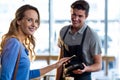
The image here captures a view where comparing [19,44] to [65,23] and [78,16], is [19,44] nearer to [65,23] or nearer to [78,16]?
[78,16]

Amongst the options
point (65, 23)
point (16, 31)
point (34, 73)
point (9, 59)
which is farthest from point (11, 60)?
point (65, 23)

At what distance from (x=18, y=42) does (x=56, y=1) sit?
3.70 meters

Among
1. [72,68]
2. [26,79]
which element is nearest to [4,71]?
[26,79]

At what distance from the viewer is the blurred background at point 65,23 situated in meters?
5.17

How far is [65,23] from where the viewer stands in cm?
536

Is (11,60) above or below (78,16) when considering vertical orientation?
below

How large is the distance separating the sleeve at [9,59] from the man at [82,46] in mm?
764

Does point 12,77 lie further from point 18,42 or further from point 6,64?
point 18,42

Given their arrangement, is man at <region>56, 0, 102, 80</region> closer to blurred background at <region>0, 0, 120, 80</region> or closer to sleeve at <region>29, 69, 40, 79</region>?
sleeve at <region>29, 69, 40, 79</region>

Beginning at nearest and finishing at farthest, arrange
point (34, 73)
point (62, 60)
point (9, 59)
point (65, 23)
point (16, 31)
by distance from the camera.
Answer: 1. point (9, 59)
2. point (16, 31)
3. point (34, 73)
4. point (62, 60)
5. point (65, 23)

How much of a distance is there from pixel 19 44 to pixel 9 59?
0.37 feet

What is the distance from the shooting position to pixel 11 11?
5426mm

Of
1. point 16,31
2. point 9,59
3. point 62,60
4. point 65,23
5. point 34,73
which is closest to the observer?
point 9,59

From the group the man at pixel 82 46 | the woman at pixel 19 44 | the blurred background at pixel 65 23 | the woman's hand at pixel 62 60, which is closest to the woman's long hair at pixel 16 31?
the woman at pixel 19 44
